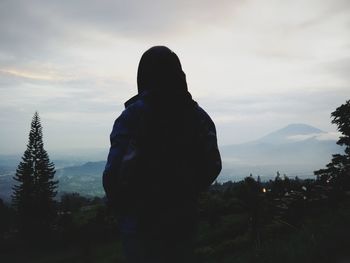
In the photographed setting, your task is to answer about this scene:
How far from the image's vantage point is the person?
240 centimetres

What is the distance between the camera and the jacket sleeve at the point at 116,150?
2.37 m

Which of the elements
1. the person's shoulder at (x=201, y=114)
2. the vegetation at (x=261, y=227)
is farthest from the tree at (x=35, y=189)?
the person's shoulder at (x=201, y=114)

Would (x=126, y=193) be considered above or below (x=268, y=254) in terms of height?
above

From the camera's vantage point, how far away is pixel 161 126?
2549 millimetres

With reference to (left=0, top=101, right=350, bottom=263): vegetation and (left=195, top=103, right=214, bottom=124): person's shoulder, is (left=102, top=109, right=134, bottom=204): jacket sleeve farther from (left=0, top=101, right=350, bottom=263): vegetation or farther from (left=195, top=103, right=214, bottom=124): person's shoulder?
(left=0, top=101, right=350, bottom=263): vegetation

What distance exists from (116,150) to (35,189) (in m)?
59.7

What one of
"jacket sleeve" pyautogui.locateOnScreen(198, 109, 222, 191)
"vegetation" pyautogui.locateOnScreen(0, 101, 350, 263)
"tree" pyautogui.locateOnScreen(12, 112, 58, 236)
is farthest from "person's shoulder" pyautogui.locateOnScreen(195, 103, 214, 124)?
"tree" pyautogui.locateOnScreen(12, 112, 58, 236)

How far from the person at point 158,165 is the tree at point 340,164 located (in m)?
8.79

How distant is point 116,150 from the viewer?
2.39m

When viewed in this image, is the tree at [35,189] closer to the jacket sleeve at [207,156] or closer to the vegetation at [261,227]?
the vegetation at [261,227]

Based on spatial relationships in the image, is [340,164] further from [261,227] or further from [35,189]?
[35,189]

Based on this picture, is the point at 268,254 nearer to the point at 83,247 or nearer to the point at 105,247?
the point at 105,247

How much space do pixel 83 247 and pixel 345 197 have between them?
2592 cm

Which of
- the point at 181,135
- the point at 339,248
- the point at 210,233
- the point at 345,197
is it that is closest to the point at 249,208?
the point at 345,197
